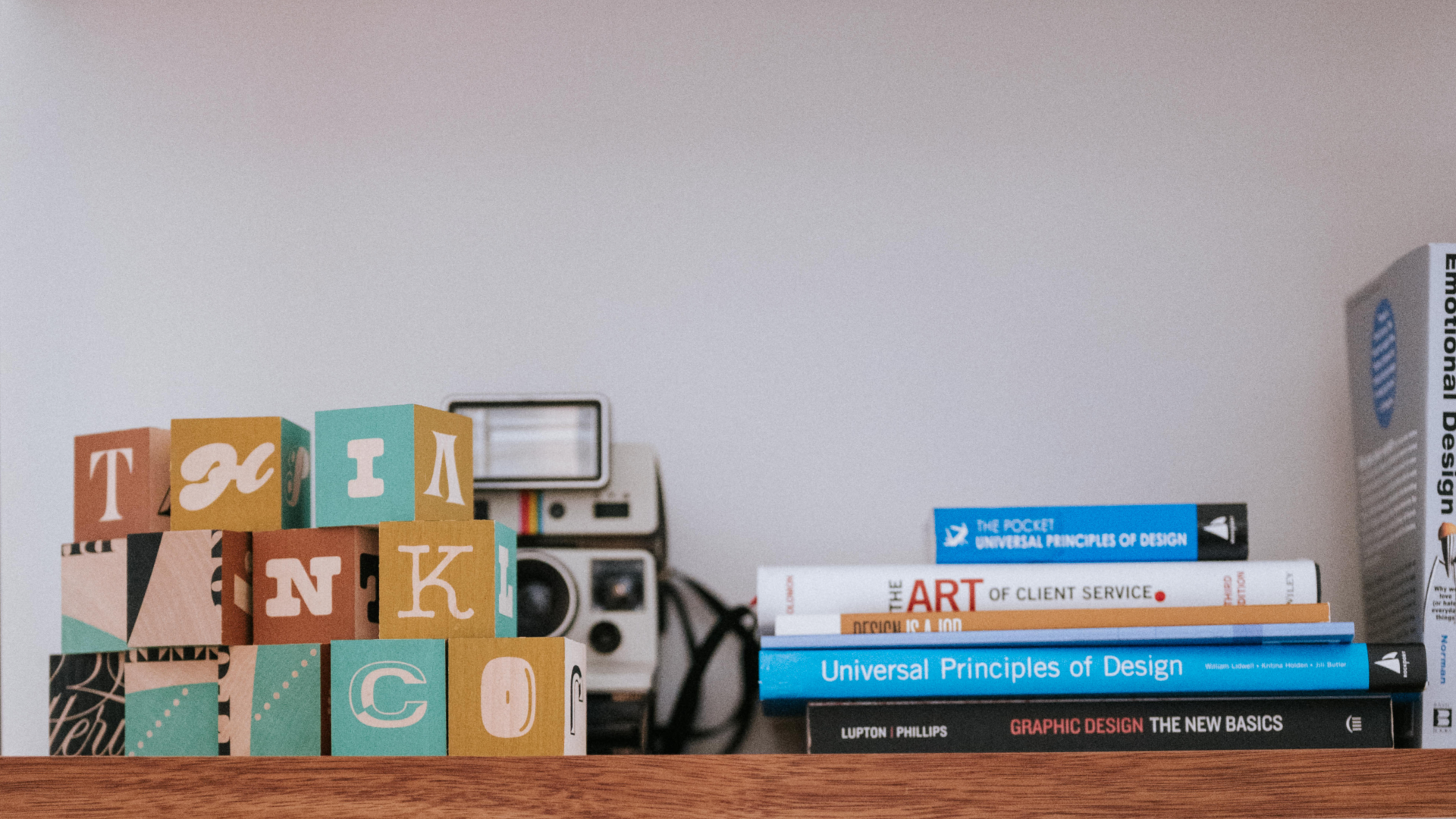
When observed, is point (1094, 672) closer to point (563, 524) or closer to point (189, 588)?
point (563, 524)

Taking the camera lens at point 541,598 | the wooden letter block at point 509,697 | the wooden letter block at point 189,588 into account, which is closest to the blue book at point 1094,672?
the wooden letter block at point 509,697

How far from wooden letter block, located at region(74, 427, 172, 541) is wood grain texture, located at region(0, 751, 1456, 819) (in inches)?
9.1

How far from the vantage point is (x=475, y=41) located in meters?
1.21

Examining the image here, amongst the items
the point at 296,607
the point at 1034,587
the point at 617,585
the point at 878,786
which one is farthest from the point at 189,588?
the point at 1034,587

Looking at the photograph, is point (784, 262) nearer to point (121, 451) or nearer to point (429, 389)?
point (429, 389)

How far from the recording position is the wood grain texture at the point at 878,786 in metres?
0.70

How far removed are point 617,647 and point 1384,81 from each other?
0.89 meters

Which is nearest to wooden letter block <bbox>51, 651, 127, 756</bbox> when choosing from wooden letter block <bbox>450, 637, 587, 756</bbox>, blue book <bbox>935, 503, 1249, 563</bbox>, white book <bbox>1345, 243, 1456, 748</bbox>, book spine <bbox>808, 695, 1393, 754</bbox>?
wooden letter block <bbox>450, 637, 587, 756</bbox>

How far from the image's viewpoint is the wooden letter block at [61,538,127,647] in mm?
819

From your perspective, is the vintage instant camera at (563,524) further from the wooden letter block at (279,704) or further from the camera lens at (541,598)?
the wooden letter block at (279,704)

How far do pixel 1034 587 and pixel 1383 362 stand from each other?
35cm

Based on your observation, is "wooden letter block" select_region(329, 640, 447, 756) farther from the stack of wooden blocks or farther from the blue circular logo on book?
the blue circular logo on book

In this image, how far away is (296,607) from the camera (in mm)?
802

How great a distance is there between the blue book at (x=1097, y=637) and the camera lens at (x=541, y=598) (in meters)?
0.23
